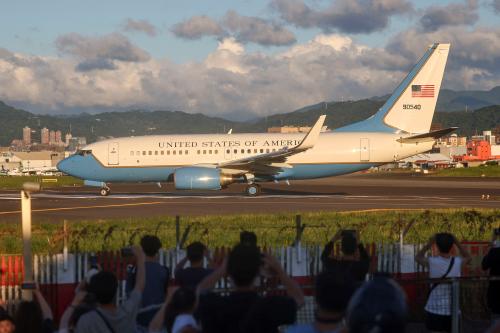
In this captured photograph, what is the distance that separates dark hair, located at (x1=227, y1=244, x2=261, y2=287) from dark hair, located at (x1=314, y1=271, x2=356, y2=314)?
70 cm

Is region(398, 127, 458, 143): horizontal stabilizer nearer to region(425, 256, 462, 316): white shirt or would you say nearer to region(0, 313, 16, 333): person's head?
region(425, 256, 462, 316): white shirt

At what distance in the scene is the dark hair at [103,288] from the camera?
627cm

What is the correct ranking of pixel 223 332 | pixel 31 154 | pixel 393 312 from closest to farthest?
pixel 393 312, pixel 223 332, pixel 31 154

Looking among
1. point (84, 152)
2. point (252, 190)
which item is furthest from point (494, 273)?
point (84, 152)

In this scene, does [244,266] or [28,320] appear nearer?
[244,266]

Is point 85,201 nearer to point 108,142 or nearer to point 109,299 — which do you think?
point 108,142

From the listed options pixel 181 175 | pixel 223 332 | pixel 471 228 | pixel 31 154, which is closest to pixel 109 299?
pixel 223 332

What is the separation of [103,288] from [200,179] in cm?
3079

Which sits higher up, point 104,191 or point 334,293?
point 334,293

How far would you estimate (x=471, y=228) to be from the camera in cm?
1897

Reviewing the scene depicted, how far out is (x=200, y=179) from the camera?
37.0 m

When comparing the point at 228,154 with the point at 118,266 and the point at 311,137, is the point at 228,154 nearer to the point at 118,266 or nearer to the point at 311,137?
the point at 311,137

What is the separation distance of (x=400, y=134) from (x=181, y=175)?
A: 12072mm

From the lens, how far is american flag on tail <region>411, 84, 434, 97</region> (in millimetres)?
41062
